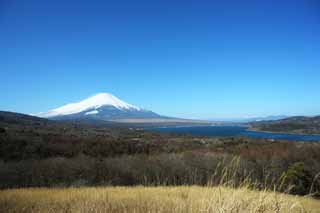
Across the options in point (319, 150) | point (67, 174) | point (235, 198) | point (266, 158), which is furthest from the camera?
point (319, 150)

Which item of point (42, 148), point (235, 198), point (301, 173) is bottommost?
point (301, 173)

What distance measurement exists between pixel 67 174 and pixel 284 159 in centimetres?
2050

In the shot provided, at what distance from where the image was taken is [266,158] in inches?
998

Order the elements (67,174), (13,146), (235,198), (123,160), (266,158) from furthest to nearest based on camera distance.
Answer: (266,158) → (13,146) → (123,160) → (67,174) → (235,198)

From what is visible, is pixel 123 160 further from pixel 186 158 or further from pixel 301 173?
pixel 301 173

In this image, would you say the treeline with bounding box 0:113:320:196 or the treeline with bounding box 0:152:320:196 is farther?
the treeline with bounding box 0:113:320:196

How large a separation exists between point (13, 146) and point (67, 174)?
783cm

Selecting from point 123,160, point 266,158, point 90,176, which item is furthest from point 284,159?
point 90,176

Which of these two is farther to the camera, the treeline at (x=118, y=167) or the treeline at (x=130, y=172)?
the treeline at (x=118, y=167)

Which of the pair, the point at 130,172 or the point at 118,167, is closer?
the point at 130,172

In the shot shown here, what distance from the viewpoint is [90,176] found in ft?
54.5

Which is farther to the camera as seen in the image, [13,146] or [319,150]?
[319,150]

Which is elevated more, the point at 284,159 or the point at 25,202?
the point at 25,202

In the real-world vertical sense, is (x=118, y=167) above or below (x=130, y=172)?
above
